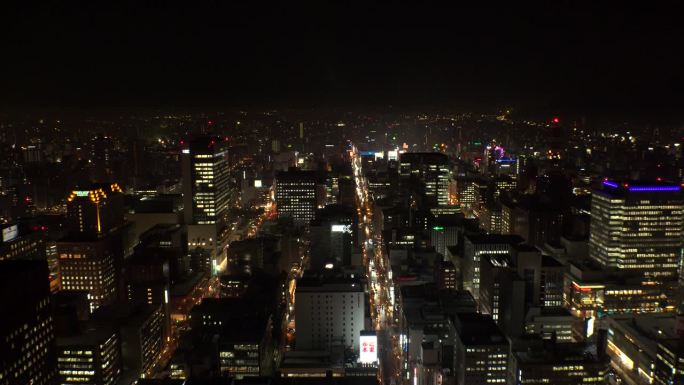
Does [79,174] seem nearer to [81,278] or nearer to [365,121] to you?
[81,278]

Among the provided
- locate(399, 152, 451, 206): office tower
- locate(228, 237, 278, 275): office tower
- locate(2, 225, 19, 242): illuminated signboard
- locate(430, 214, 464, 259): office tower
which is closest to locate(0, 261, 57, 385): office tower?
locate(2, 225, 19, 242): illuminated signboard

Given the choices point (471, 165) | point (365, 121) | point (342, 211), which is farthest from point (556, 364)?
point (365, 121)

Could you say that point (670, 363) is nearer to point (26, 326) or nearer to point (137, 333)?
point (26, 326)

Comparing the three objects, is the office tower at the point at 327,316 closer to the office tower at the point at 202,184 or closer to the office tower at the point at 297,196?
the office tower at the point at 202,184

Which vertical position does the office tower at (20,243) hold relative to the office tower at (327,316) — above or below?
above

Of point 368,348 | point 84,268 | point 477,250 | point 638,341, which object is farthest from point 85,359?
point 638,341

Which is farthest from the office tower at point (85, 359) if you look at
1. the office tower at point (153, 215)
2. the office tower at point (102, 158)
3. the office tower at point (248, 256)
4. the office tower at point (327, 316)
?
the office tower at point (102, 158)

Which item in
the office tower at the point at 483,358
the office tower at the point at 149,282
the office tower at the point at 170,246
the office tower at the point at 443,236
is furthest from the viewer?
the office tower at the point at 443,236
